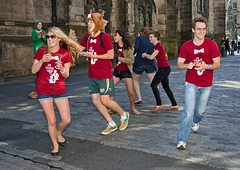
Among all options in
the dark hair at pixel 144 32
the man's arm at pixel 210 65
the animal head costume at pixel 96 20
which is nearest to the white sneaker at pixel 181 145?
the man's arm at pixel 210 65

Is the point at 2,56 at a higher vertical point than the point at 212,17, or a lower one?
lower

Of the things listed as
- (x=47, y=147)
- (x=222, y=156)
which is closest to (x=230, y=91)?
(x=222, y=156)

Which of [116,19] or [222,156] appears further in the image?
[116,19]

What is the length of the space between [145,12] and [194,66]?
20.5m

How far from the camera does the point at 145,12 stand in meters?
24.0

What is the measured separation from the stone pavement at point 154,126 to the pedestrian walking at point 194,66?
0.39 m

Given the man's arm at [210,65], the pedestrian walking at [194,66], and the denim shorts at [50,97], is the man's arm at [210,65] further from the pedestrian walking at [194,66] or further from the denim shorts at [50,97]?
the denim shorts at [50,97]

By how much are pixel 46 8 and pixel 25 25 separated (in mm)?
1892

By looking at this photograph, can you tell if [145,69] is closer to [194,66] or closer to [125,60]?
[125,60]

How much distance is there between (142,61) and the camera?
7125mm

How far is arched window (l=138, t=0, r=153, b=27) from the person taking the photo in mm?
23656

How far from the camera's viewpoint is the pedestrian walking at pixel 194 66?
4.14m

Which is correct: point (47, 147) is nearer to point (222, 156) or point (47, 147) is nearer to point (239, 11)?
point (222, 156)

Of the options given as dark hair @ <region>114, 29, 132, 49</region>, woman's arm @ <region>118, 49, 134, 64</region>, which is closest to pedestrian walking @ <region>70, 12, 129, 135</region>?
dark hair @ <region>114, 29, 132, 49</region>
